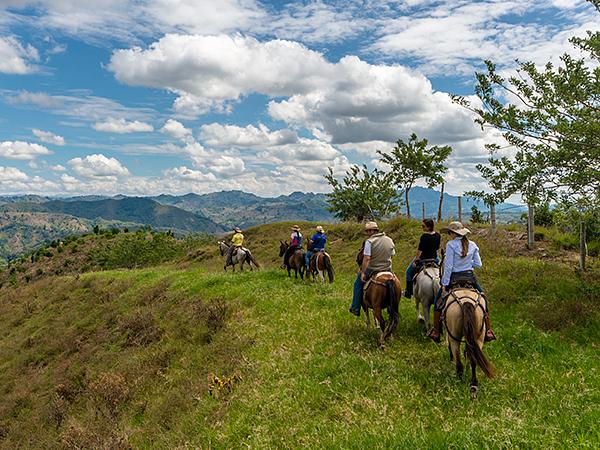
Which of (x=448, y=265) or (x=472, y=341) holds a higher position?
(x=448, y=265)

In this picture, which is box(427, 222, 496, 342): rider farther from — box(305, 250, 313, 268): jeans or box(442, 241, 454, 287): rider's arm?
box(305, 250, 313, 268): jeans

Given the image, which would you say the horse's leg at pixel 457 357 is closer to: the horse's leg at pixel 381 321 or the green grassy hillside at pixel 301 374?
the green grassy hillside at pixel 301 374

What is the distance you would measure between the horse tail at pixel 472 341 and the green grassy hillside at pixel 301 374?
0.57 metres

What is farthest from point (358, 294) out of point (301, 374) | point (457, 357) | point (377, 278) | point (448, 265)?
point (457, 357)

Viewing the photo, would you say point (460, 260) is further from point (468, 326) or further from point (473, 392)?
point (473, 392)

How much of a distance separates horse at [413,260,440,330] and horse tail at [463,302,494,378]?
12.1ft

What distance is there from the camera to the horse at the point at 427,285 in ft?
41.1

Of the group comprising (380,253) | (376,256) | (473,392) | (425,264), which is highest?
(380,253)

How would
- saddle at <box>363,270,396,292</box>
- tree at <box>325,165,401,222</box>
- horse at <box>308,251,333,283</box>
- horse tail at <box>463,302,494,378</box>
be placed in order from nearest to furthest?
horse tail at <box>463,302,494,378</box>, saddle at <box>363,270,396,292</box>, horse at <box>308,251,333,283</box>, tree at <box>325,165,401,222</box>

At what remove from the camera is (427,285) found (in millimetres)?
12641

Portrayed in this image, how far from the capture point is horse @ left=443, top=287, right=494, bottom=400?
8.48 meters

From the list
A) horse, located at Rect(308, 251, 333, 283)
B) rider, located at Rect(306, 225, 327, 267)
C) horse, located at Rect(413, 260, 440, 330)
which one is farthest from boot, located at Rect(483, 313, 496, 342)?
rider, located at Rect(306, 225, 327, 267)

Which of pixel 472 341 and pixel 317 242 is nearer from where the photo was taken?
pixel 472 341

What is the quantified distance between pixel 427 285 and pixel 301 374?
196 inches
